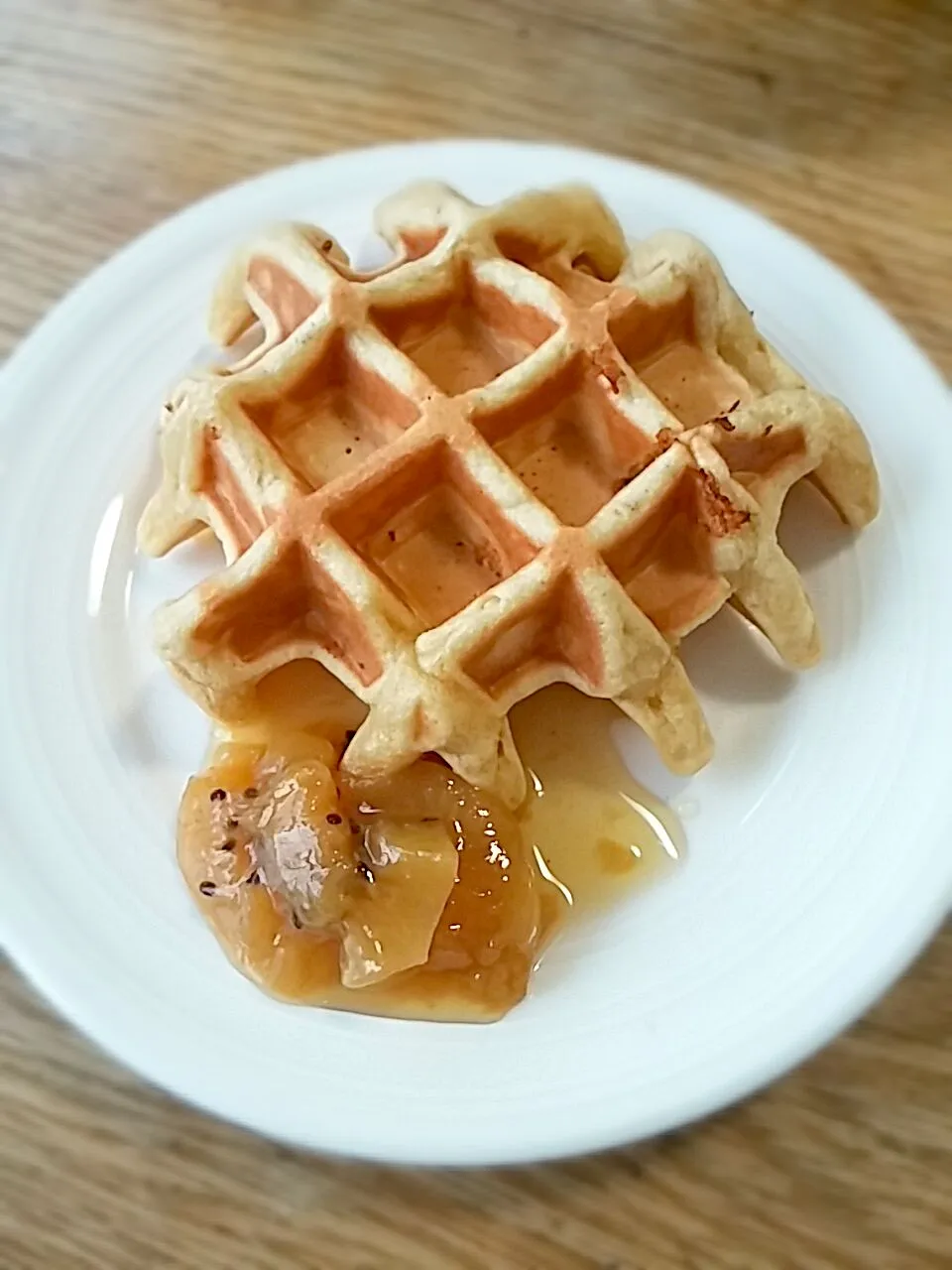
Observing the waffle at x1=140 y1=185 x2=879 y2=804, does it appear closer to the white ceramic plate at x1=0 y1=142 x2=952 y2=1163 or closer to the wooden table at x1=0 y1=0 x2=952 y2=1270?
the white ceramic plate at x1=0 y1=142 x2=952 y2=1163

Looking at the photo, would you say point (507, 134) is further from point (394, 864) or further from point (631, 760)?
point (394, 864)

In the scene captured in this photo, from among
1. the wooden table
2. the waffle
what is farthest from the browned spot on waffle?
the wooden table

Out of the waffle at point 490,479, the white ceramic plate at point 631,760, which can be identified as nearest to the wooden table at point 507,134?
the white ceramic plate at point 631,760

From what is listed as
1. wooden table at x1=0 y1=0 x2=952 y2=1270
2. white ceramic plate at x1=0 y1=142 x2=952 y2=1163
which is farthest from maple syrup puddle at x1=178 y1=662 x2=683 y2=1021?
wooden table at x1=0 y1=0 x2=952 y2=1270

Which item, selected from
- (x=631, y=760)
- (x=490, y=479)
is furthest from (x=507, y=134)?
(x=631, y=760)

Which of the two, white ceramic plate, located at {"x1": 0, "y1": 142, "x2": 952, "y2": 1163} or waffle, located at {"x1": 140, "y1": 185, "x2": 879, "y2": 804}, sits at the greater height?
waffle, located at {"x1": 140, "y1": 185, "x2": 879, "y2": 804}
